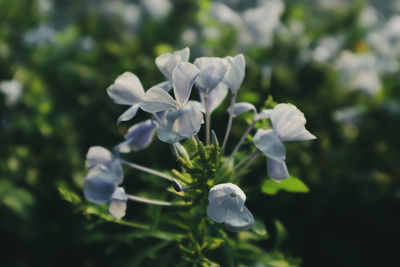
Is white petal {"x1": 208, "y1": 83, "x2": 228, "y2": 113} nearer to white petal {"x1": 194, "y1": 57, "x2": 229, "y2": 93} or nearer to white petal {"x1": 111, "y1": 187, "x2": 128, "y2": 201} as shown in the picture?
white petal {"x1": 194, "y1": 57, "x2": 229, "y2": 93}

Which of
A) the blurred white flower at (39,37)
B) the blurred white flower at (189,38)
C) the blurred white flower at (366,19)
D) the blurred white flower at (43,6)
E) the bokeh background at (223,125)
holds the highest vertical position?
the blurred white flower at (366,19)

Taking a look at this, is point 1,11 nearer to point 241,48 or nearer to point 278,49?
point 241,48

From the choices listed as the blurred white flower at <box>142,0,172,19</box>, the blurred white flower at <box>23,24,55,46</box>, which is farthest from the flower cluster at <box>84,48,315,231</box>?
the blurred white flower at <box>142,0,172,19</box>

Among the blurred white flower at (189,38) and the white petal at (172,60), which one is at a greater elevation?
the blurred white flower at (189,38)

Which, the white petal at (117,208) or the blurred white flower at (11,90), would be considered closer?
the white petal at (117,208)

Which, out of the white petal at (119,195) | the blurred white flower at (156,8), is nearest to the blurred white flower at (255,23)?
the blurred white flower at (156,8)

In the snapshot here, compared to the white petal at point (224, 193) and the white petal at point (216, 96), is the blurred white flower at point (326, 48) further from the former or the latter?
the white petal at point (224, 193)
